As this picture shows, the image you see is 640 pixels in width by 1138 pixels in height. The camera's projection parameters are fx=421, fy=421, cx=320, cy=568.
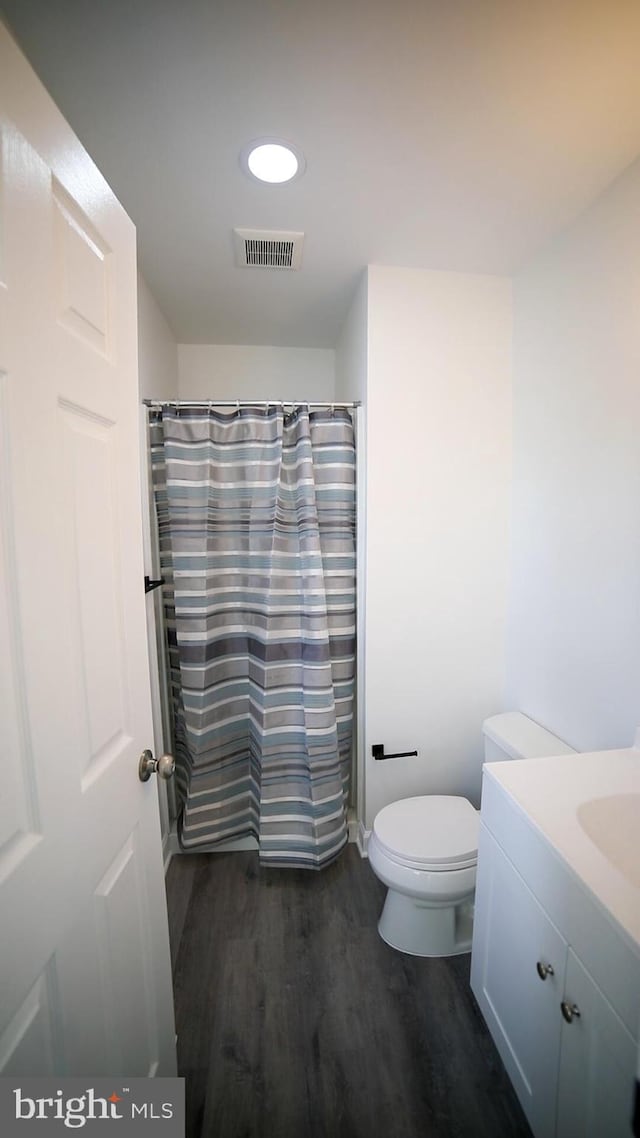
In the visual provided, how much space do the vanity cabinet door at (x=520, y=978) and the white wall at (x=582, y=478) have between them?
546mm

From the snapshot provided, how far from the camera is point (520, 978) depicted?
1.00 meters

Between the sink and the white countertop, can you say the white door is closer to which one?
the white countertop

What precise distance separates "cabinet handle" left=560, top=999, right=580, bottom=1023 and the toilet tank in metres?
0.66

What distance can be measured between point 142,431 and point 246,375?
3.07ft

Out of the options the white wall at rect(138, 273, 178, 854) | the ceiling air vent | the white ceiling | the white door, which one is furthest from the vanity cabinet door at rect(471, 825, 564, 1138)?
the ceiling air vent

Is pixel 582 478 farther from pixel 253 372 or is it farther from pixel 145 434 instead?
pixel 253 372

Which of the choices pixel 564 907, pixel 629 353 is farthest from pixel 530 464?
pixel 564 907

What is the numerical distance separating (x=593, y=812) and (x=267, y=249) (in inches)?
76.8

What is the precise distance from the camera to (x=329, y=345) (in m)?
2.35

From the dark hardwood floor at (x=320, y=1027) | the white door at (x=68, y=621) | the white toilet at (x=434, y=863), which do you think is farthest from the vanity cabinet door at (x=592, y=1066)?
the white door at (x=68, y=621)

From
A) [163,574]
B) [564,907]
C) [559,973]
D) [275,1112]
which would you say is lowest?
[275,1112]

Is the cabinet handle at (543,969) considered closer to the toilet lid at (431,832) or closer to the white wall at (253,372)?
the toilet lid at (431,832)

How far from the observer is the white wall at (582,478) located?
3.98 ft

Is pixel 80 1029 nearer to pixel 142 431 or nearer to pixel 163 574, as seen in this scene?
pixel 163 574
